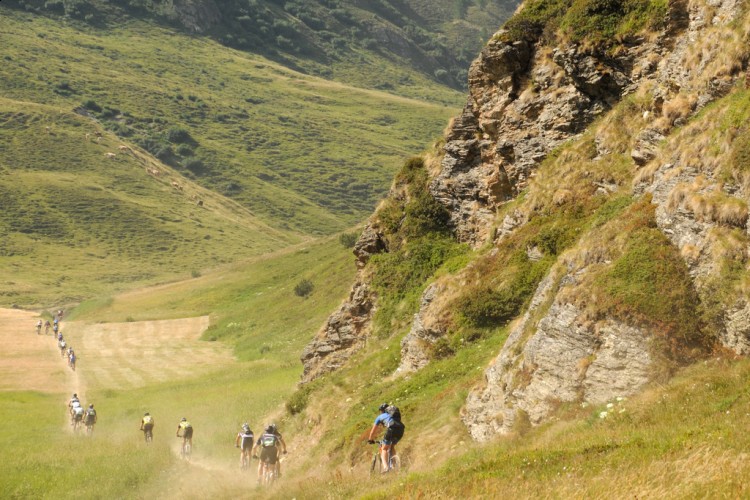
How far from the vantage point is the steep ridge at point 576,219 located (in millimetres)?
15773

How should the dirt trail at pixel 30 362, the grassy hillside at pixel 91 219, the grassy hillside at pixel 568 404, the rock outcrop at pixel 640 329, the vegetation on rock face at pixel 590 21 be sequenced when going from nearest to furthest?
1. the grassy hillside at pixel 568 404
2. the rock outcrop at pixel 640 329
3. the vegetation on rock face at pixel 590 21
4. the dirt trail at pixel 30 362
5. the grassy hillside at pixel 91 219

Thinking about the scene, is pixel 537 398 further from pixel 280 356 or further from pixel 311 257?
pixel 311 257

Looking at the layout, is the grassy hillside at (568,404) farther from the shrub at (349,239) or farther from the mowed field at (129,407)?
the shrub at (349,239)

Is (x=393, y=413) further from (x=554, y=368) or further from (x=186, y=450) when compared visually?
(x=186, y=450)

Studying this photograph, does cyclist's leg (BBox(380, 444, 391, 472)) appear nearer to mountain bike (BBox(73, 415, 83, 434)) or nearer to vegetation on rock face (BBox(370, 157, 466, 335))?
vegetation on rock face (BBox(370, 157, 466, 335))

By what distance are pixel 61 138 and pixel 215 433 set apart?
166 metres

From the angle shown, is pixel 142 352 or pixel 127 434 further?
pixel 142 352

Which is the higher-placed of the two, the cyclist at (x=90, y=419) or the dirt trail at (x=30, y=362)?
the cyclist at (x=90, y=419)

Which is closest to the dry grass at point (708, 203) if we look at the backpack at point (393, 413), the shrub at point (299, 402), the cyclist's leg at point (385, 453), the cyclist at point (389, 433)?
the backpack at point (393, 413)

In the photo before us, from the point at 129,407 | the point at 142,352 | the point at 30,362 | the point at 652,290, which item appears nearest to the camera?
the point at 652,290

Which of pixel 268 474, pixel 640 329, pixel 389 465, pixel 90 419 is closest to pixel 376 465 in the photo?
pixel 389 465

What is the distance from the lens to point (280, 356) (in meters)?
54.0

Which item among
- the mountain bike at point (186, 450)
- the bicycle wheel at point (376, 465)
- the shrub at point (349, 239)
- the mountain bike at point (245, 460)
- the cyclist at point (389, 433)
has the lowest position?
the shrub at point (349, 239)

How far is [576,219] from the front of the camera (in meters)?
23.2
